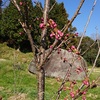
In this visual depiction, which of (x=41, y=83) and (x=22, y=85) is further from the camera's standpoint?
(x=22, y=85)

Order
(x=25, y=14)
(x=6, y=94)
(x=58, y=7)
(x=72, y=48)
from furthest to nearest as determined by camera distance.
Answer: (x=58, y=7)
(x=6, y=94)
(x=72, y=48)
(x=25, y=14)

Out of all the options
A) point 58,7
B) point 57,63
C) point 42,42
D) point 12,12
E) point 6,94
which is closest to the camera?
point 42,42

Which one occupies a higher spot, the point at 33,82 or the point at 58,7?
the point at 58,7

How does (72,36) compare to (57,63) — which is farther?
(57,63)

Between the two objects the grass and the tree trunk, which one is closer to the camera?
the tree trunk

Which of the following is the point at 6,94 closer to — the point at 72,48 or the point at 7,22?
the point at 72,48

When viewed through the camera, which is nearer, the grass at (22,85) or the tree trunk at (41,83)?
the tree trunk at (41,83)

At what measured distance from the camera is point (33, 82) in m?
14.0

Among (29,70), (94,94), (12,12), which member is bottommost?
(94,94)

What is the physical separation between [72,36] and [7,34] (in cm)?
3177

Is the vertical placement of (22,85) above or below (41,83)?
below

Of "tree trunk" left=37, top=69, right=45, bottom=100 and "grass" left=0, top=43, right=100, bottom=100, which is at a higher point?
"tree trunk" left=37, top=69, right=45, bottom=100

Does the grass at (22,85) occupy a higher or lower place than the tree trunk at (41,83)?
lower

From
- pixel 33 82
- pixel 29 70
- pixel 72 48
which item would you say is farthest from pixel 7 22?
pixel 72 48
